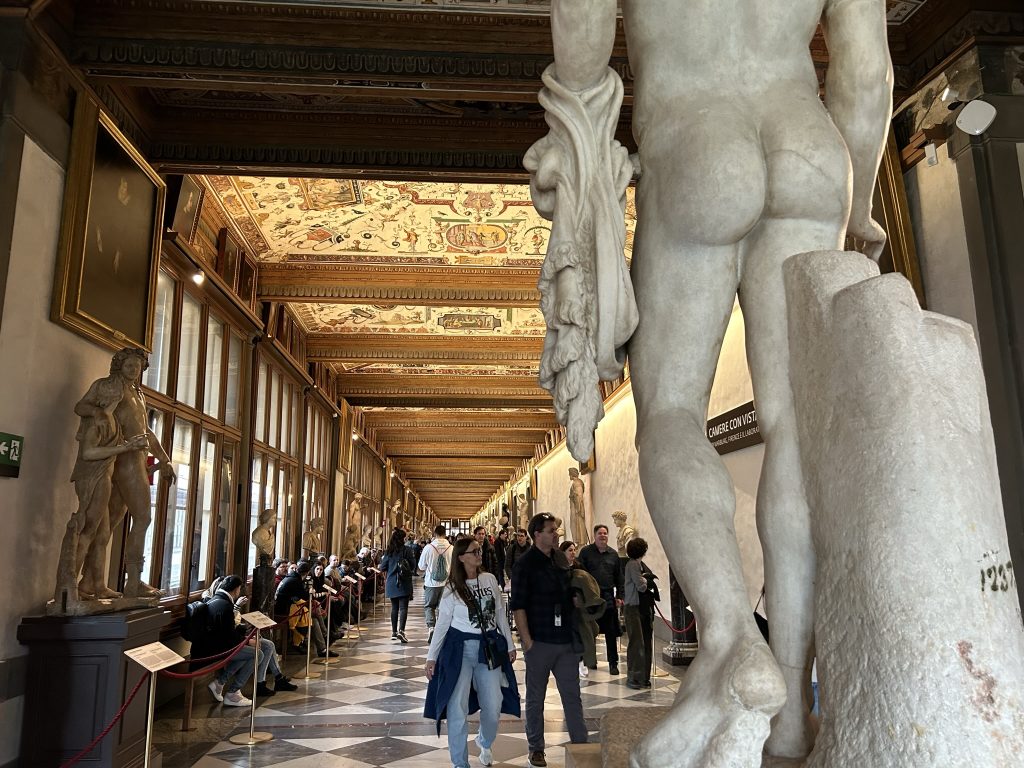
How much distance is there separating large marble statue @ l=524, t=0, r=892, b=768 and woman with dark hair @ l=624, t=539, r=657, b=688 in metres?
7.21

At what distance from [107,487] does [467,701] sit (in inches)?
113

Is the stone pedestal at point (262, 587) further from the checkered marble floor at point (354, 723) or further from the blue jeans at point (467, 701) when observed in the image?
the blue jeans at point (467, 701)

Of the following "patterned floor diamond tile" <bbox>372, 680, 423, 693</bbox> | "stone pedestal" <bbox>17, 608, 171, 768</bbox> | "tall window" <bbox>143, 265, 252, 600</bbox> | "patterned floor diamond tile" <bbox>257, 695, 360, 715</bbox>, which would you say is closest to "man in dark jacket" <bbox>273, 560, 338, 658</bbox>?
"tall window" <bbox>143, 265, 252, 600</bbox>

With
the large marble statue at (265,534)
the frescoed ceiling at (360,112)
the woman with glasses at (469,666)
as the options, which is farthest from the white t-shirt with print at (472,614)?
the large marble statue at (265,534)

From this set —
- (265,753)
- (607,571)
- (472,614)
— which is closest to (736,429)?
(607,571)

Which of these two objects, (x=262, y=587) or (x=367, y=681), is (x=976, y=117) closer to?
(x=367, y=681)

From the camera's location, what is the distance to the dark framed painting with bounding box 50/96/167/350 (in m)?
5.92

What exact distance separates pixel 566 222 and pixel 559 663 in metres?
4.34

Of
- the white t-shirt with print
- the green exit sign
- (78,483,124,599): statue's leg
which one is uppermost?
Answer: the green exit sign

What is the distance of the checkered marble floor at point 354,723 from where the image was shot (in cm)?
570

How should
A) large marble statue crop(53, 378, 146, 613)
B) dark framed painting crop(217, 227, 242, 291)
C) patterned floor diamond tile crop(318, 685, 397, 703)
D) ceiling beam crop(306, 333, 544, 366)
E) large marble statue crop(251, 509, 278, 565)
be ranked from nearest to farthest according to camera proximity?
large marble statue crop(53, 378, 146, 613)
patterned floor diamond tile crop(318, 685, 397, 703)
dark framed painting crop(217, 227, 242, 291)
large marble statue crop(251, 509, 278, 565)
ceiling beam crop(306, 333, 544, 366)

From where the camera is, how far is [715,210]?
66.7 inches

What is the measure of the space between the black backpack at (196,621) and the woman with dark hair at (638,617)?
420 cm

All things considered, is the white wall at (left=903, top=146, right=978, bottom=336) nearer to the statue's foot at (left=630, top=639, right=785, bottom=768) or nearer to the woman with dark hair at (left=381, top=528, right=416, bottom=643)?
the statue's foot at (left=630, top=639, right=785, bottom=768)
